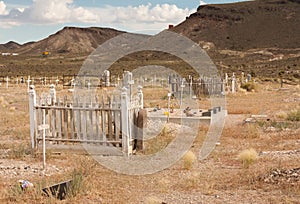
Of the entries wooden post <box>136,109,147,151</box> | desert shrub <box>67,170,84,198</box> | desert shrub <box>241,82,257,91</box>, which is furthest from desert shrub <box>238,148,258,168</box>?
desert shrub <box>241,82,257,91</box>

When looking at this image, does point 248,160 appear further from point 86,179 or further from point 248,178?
point 86,179

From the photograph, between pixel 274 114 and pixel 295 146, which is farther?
pixel 274 114

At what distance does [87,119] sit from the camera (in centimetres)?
1095

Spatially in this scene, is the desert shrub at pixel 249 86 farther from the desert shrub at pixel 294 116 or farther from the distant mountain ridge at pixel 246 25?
the distant mountain ridge at pixel 246 25

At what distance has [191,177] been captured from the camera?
847 centimetres

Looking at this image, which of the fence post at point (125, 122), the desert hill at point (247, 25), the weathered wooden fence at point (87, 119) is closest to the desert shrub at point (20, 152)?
the weathered wooden fence at point (87, 119)

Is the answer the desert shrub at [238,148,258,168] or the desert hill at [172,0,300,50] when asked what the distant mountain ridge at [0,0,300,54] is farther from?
the desert shrub at [238,148,258,168]

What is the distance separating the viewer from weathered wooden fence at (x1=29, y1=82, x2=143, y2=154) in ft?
35.1

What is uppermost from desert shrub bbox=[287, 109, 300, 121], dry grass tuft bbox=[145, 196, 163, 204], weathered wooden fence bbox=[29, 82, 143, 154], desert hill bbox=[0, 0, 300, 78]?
desert hill bbox=[0, 0, 300, 78]

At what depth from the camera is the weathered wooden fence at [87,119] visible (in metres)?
10.7

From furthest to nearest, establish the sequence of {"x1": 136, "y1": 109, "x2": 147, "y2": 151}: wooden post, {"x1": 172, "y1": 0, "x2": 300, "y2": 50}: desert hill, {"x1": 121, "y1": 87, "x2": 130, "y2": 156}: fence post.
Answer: {"x1": 172, "y1": 0, "x2": 300, "y2": 50}: desert hill
{"x1": 136, "y1": 109, "x2": 147, "y2": 151}: wooden post
{"x1": 121, "y1": 87, "x2": 130, "y2": 156}: fence post

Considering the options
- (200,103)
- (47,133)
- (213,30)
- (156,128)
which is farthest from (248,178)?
(213,30)

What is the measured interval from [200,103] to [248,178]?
54.1ft

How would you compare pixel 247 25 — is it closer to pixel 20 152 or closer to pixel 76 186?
pixel 20 152
